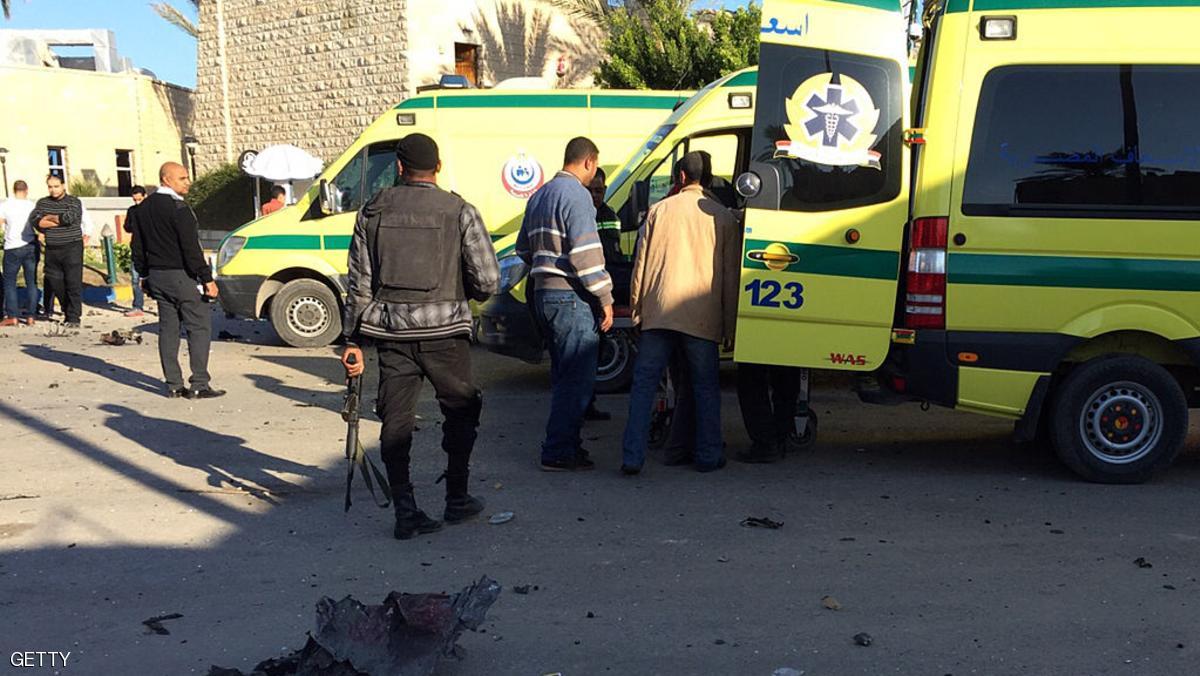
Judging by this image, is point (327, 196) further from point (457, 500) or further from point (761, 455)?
point (457, 500)

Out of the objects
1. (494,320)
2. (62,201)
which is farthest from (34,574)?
(62,201)

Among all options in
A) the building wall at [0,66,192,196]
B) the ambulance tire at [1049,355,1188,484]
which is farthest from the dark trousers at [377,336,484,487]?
the building wall at [0,66,192,196]

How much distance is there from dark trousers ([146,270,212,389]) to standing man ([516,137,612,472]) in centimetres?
359

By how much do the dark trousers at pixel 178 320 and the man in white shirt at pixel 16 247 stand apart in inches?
228

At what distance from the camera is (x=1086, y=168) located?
5.62m

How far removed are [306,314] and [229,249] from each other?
109 cm

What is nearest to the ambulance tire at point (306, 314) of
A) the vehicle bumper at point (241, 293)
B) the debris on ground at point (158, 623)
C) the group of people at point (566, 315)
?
the vehicle bumper at point (241, 293)

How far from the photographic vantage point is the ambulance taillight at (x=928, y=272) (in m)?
5.66

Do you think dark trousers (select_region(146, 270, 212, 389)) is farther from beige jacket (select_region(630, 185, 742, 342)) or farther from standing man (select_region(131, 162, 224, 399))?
beige jacket (select_region(630, 185, 742, 342))

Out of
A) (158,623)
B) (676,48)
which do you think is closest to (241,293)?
(158,623)

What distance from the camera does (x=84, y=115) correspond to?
3722 cm

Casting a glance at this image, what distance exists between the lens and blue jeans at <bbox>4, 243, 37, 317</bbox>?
Result: 13414 mm

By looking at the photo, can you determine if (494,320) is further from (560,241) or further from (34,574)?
(34,574)

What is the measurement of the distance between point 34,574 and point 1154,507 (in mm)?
5394
